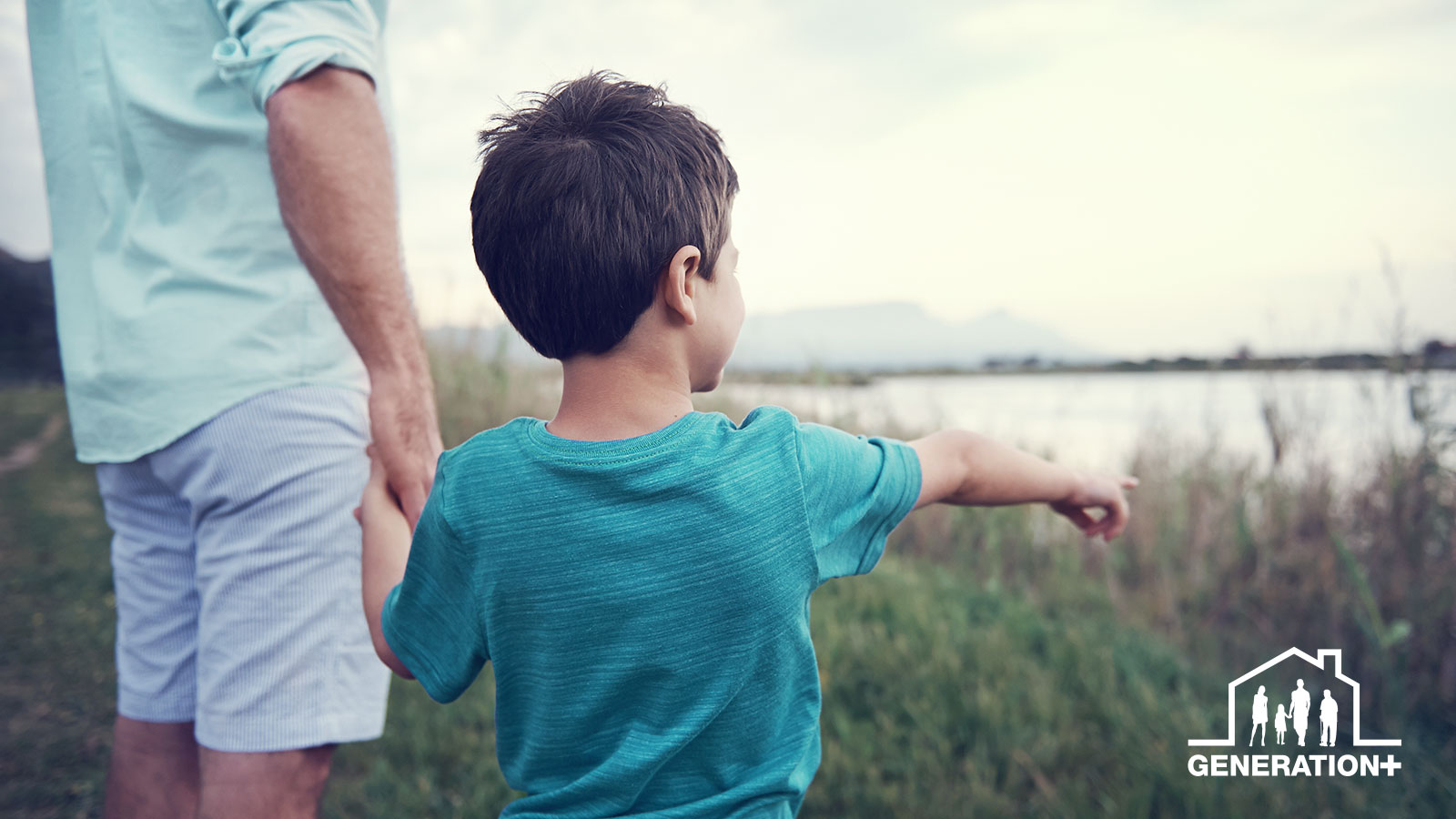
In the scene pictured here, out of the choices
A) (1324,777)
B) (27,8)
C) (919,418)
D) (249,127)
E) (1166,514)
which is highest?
(27,8)

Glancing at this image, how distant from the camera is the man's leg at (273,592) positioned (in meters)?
1.35

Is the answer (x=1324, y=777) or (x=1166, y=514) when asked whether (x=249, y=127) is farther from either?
(x=1166, y=514)

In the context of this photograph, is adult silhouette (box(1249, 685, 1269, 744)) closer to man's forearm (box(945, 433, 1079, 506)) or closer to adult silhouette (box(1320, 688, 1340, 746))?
adult silhouette (box(1320, 688, 1340, 746))

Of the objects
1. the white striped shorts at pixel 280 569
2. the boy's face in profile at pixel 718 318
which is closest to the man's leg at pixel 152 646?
the white striped shorts at pixel 280 569

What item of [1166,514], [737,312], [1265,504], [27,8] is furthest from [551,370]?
[737,312]

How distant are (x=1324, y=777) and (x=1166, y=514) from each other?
8.01ft

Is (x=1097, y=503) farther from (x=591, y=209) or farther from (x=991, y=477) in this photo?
(x=591, y=209)

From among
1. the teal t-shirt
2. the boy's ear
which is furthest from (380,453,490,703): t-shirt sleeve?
the boy's ear

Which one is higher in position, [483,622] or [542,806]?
[483,622]

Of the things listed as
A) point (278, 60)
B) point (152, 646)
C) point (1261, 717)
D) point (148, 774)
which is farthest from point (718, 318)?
point (1261, 717)

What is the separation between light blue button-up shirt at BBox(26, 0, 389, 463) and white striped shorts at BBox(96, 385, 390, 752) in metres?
0.06

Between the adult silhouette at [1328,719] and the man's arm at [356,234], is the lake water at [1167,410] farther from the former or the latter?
the man's arm at [356,234]

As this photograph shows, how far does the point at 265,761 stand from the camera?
135cm

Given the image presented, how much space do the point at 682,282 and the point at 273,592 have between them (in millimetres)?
871
